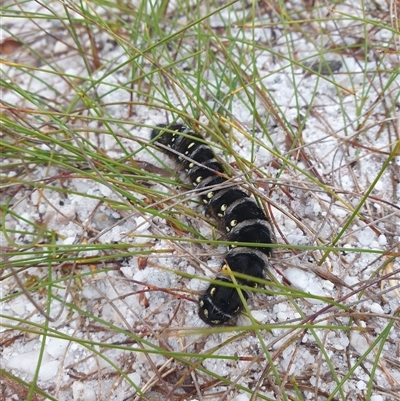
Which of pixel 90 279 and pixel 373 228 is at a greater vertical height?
pixel 373 228

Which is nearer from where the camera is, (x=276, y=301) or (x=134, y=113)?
(x=276, y=301)

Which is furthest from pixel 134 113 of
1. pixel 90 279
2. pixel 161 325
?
pixel 161 325

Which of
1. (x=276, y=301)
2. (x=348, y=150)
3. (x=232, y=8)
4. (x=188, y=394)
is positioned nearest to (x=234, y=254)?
(x=276, y=301)

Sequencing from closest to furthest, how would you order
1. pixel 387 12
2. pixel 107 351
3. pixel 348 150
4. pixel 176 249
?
pixel 107 351 → pixel 176 249 → pixel 348 150 → pixel 387 12

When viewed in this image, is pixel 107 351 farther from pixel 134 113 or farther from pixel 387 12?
pixel 387 12

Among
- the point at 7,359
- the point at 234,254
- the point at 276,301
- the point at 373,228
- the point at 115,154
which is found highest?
the point at 115,154

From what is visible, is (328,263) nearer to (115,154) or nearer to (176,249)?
(176,249)

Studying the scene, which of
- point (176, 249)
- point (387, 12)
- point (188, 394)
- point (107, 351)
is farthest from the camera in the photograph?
point (387, 12)
